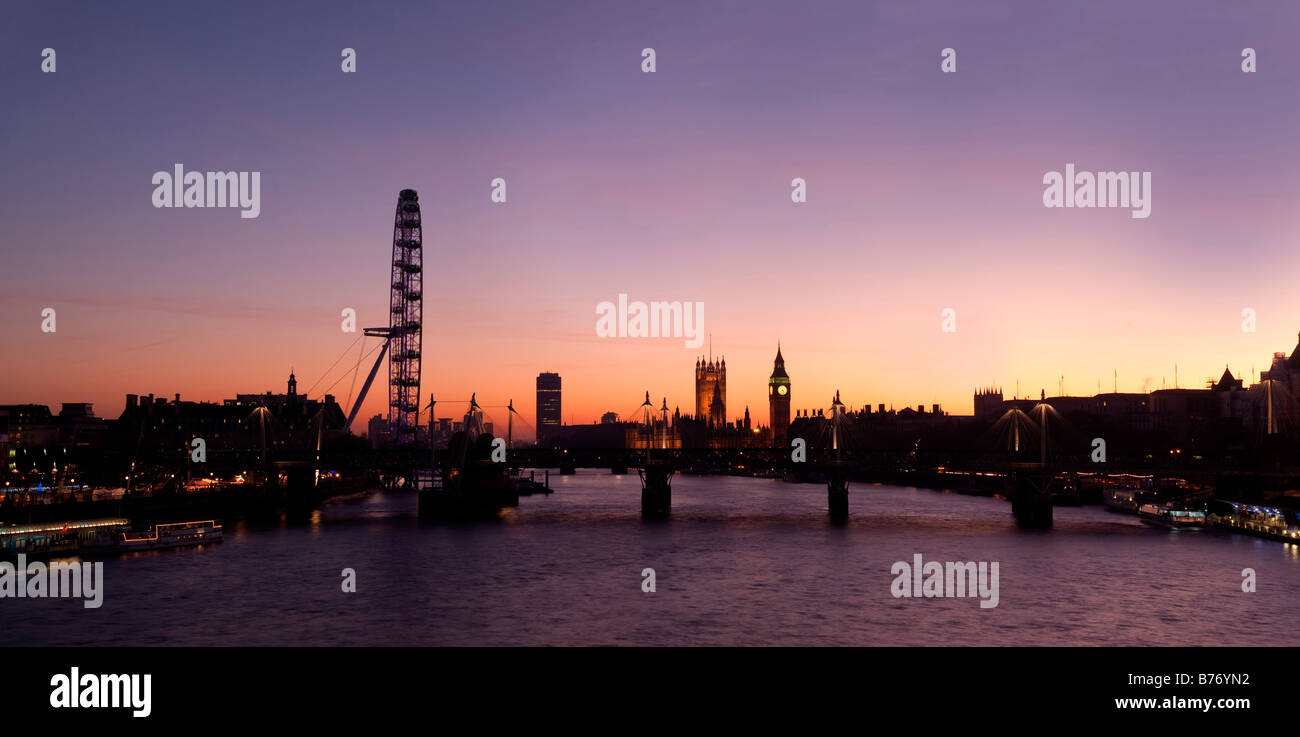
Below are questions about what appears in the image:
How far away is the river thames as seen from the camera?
39.8 meters

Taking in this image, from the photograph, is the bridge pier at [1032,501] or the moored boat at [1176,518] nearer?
the moored boat at [1176,518]

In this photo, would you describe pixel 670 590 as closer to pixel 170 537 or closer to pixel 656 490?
pixel 170 537

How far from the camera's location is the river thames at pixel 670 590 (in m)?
39.8

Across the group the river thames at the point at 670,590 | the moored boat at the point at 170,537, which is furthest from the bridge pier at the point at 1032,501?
the moored boat at the point at 170,537

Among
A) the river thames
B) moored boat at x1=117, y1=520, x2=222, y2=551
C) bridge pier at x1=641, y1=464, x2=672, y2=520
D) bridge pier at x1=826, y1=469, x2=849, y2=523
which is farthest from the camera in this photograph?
bridge pier at x1=641, y1=464, x2=672, y2=520

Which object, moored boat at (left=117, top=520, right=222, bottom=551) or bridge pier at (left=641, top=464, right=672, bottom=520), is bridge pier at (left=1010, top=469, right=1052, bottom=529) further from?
moored boat at (left=117, top=520, right=222, bottom=551)

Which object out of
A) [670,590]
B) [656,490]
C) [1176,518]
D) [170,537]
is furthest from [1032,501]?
[170,537]

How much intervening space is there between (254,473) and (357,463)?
29.5 metres

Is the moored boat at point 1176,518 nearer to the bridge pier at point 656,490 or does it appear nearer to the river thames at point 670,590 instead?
the river thames at point 670,590

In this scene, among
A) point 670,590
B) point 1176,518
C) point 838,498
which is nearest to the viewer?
point 670,590

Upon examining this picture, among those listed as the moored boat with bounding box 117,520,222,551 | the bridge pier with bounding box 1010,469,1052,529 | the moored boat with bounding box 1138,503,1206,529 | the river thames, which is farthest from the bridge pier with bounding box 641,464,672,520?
the moored boat with bounding box 1138,503,1206,529

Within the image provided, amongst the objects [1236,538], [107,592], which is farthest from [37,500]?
[1236,538]

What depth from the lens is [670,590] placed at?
51062mm

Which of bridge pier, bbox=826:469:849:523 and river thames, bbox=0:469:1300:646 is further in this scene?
bridge pier, bbox=826:469:849:523
